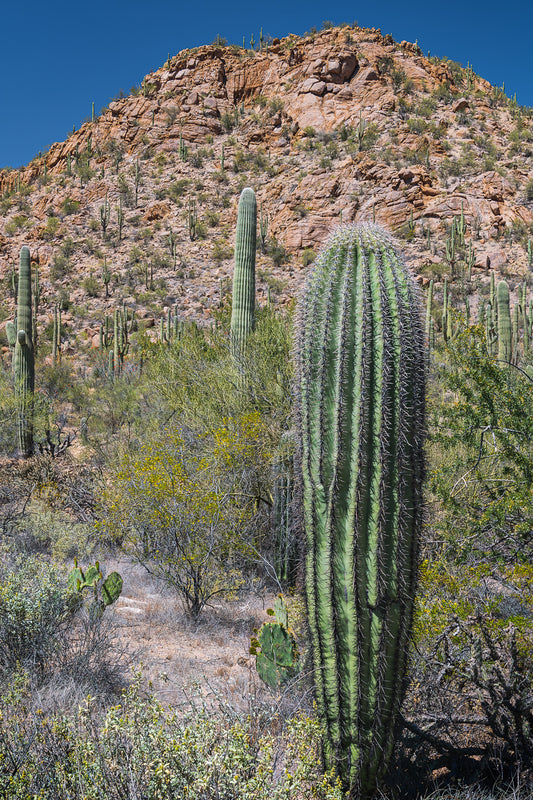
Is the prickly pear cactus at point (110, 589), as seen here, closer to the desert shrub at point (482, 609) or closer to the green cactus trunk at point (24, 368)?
the desert shrub at point (482, 609)

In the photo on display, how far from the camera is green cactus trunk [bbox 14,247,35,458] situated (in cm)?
1339

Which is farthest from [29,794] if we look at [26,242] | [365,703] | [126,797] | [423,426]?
[26,242]

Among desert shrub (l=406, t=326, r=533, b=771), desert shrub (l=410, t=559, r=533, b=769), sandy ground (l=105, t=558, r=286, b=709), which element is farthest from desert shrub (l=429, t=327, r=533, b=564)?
sandy ground (l=105, t=558, r=286, b=709)

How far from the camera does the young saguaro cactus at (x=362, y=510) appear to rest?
101 inches

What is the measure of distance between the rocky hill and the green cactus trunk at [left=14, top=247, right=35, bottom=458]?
10.9 metres

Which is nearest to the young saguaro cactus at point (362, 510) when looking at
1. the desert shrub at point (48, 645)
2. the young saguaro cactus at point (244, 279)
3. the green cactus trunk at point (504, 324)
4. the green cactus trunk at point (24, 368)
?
the desert shrub at point (48, 645)

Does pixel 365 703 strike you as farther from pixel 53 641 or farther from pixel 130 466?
pixel 130 466

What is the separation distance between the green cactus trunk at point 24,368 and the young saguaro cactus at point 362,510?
12.1m

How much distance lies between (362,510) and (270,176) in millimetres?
34129

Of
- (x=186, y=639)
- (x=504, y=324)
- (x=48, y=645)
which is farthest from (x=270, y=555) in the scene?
(x=504, y=324)

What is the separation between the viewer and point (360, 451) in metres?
2.57

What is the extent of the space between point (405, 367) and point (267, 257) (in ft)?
88.7

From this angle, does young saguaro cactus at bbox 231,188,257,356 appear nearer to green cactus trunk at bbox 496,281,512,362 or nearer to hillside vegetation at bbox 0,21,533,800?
hillside vegetation at bbox 0,21,533,800

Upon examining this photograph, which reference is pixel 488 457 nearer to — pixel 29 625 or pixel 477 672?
pixel 477 672
